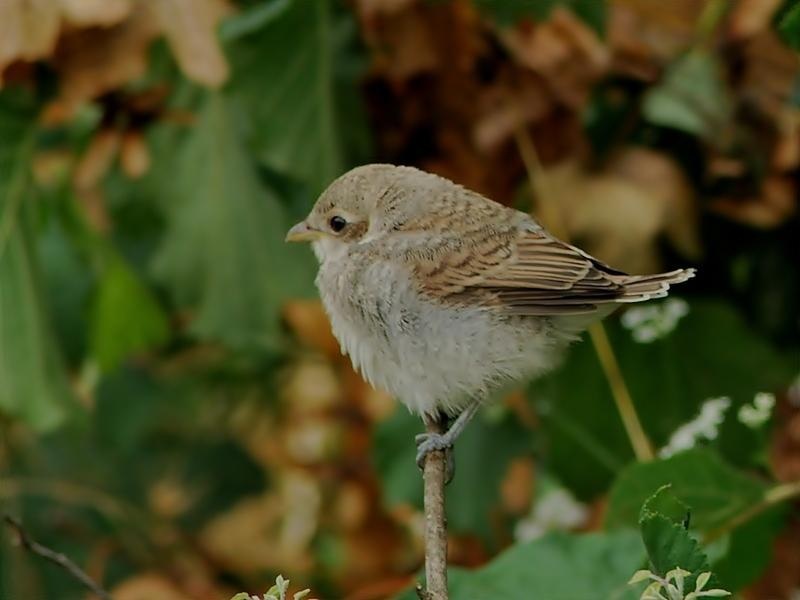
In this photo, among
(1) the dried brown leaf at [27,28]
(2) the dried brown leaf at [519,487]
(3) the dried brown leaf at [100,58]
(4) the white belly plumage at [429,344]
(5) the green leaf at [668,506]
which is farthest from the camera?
(2) the dried brown leaf at [519,487]

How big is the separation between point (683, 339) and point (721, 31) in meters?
0.80

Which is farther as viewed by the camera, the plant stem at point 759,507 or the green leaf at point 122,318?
the green leaf at point 122,318

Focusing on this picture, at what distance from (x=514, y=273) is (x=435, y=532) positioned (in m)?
0.72

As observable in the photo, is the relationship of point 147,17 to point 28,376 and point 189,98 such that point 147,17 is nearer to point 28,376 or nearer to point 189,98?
point 189,98

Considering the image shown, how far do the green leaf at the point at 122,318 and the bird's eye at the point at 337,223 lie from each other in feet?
3.55

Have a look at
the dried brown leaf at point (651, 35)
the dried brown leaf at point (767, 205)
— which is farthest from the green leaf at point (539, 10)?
the dried brown leaf at point (767, 205)

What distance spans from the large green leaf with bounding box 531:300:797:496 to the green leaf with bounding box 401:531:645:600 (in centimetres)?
80

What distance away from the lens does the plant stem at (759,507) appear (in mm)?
2736

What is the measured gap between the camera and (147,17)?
331 centimetres

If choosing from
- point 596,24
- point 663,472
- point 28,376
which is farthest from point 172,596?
point 596,24

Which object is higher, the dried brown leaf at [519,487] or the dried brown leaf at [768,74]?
the dried brown leaf at [768,74]

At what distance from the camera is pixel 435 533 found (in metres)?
2.04

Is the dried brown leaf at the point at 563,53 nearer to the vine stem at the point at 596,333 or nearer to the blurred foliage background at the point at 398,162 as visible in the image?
the blurred foliage background at the point at 398,162

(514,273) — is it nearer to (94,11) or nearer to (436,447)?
(436,447)
